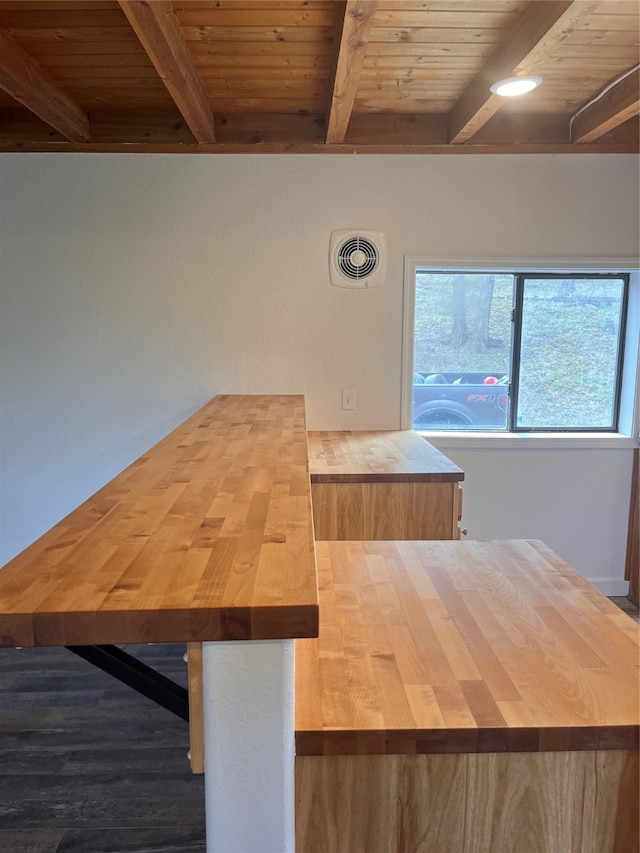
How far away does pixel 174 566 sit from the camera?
83cm

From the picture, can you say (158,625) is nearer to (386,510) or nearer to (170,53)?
(386,510)

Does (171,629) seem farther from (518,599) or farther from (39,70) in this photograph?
(39,70)

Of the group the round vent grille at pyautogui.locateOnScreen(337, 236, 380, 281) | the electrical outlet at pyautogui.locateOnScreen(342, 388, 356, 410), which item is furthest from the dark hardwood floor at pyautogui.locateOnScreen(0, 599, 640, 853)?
the round vent grille at pyautogui.locateOnScreen(337, 236, 380, 281)

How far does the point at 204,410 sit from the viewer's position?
251 cm

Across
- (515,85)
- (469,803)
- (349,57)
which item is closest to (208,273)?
(349,57)

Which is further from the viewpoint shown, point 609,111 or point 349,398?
point 349,398

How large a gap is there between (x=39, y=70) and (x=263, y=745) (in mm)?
2636

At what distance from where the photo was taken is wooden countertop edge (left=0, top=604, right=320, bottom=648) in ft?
2.30

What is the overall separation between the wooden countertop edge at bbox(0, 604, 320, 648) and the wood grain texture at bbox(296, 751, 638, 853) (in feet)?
0.93

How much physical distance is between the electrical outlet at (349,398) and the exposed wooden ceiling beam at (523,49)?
52.8 inches

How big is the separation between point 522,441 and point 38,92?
9.12ft

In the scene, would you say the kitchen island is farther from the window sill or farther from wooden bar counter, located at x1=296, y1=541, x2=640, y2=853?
the window sill

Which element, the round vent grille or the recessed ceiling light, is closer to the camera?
the recessed ceiling light

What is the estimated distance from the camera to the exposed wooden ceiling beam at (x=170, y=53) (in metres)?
1.70
